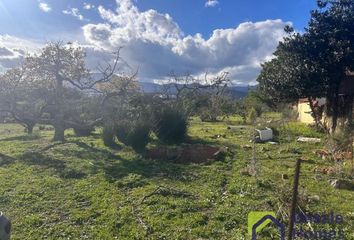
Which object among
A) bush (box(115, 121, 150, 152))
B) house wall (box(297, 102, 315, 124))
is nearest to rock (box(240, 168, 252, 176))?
bush (box(115, 121, 150, 152))

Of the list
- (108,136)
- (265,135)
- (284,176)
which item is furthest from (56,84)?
(284,176)

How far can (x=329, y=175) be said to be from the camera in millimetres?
8266

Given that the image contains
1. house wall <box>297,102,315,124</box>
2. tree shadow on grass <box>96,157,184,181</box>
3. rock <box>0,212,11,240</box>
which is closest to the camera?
rock <box>0,212,11,240</box>

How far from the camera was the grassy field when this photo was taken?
211 inches

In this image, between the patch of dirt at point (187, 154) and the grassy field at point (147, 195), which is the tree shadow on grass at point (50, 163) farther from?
the patch of dirt at point (187, 154)

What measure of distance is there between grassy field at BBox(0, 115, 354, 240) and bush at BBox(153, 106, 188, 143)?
297cm

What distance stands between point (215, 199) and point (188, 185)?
111 centimetres

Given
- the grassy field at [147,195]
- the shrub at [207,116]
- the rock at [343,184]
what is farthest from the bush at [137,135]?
the shrub at [207,116]

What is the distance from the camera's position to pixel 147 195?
268 inches

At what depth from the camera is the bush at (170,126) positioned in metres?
14.0

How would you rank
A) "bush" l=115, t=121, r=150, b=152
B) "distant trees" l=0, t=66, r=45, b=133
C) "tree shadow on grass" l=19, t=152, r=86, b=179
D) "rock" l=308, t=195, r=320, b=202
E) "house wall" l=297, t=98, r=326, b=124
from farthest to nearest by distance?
"house wall" l=297, t=98, r=326, b=124 < "distant trees" l=0, t=66, r=45, b=133 < "bush" l=115, t=121, r=150, b=152 < "tree shadow on grass" l=19, t=152, r=86, b=179 < "rock" l=308, t=195, r=320, b=202

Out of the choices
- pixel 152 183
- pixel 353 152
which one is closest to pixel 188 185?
pixel 152 183

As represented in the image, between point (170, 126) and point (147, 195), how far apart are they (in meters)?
7.39

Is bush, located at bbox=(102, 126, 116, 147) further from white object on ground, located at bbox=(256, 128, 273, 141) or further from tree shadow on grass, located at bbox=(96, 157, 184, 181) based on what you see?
white object on ground, located at bbox=(256, 128, 273, 141)
